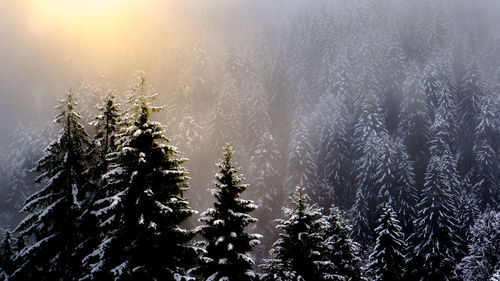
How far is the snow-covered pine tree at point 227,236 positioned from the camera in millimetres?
13141

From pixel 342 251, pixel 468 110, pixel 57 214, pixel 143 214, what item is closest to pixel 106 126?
pixel 57 214

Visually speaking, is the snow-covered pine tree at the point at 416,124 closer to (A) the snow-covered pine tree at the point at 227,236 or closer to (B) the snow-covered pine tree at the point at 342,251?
(B) the snow-covered pine tree at the point at 342,251

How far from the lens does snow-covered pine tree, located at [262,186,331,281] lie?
16.1m

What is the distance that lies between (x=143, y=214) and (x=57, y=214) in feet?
16.6

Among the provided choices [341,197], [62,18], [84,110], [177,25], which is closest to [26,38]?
[62,18]

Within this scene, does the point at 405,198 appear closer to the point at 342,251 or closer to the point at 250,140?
the point at 250,140

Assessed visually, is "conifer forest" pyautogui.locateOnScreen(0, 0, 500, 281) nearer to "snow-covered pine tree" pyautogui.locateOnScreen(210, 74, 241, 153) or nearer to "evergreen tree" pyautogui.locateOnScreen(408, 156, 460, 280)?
"evergreen tree" pyautogui.locateOnScreen(408, 156, 460, 280)

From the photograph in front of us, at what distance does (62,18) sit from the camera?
12669 centimetres

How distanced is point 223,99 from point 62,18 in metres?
85.9

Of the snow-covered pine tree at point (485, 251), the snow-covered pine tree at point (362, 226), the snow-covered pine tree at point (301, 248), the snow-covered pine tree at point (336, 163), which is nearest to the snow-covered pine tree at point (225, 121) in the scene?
the snow-covered pine tree at point (336, 163)

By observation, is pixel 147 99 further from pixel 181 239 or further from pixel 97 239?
pixel 97 239

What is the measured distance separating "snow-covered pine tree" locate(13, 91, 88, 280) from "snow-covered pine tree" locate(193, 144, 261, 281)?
16.6 ft

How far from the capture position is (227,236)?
13.4m

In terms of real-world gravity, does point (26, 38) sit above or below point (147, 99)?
above
